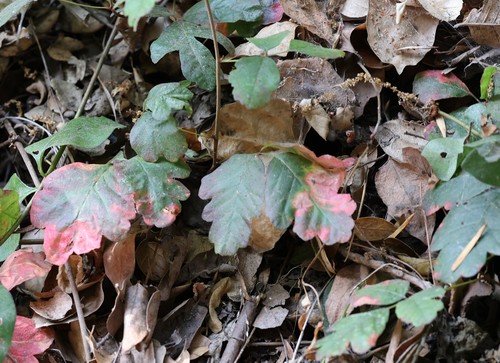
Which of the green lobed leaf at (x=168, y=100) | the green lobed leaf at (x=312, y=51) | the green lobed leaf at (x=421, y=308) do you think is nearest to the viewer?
the green lobed leaf at (x=421, y=308)

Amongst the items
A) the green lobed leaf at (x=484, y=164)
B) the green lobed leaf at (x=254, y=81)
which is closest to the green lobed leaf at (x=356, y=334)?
the green lobed leaf at (x=484, y=164)

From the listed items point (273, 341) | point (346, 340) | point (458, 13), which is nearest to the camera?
point (346, 340)

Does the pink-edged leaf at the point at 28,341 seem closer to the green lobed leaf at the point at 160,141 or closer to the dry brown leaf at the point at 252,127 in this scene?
the green lobed leaf at the point at 160,141

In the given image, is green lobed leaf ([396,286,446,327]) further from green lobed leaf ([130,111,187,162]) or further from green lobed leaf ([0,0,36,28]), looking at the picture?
green lobed leaf ([0,0,36,28])

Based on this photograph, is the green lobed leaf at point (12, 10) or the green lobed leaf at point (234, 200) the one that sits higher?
the green lobed leaf at point (12, 10)

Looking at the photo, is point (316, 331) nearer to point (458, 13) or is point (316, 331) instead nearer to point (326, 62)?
point (326, 62)

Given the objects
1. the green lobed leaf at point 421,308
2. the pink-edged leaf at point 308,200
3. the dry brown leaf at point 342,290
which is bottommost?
the dry brown leaf at point 342,290

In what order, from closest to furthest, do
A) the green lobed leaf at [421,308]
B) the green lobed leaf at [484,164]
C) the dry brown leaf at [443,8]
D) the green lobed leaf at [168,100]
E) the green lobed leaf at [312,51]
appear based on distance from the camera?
the green lobed leaf at [421,308] < the green lobed leaf at [484,164] < the green lobed leaf at [312,51] < the green lobed leaf at [168,100] < the dry brown leaf at [443,8]

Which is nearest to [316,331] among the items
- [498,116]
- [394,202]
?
[394,202]
